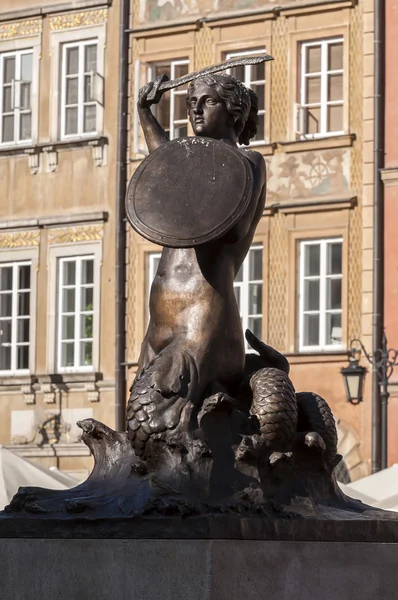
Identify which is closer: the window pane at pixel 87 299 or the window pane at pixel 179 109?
the window pane at pixel 179 109

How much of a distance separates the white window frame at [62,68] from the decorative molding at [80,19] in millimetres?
57

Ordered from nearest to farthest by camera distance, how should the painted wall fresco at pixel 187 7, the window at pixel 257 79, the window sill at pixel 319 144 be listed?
1. the window sill at pixel 319 144
2. the window at pixel 257 79
3. the painted wall fresco at pixel 187 7

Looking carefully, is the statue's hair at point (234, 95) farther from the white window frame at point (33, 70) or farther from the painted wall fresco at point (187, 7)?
the white window frame at point (33, 70)

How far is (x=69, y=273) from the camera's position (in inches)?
1136

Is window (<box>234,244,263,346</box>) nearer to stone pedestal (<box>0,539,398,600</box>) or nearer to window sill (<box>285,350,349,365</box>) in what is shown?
window sill (<box>285,350,349,365</box>)

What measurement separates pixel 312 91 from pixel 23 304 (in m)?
5.23

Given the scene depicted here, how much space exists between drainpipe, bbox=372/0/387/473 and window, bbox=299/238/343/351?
64 centimetres

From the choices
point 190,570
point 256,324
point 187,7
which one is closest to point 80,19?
point 187,7

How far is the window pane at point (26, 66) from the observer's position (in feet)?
97.8

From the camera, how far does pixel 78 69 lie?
29.3 m

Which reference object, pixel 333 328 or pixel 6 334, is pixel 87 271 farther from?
pixel 333 328

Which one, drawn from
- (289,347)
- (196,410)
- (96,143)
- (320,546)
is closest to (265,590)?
(320,546)

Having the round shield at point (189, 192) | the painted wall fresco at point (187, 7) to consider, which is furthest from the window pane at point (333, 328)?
the round shield at point (189, 192)

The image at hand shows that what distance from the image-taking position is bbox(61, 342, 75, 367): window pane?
93.8 feet
